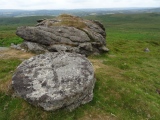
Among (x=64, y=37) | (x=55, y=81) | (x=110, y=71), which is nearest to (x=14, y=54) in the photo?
(x=64, y=37)

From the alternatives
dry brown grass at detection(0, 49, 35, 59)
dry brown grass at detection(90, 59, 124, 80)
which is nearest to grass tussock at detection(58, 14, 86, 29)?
dry brown grass at detection(0, 49, 35, 59)

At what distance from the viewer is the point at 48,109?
2234 centimetres

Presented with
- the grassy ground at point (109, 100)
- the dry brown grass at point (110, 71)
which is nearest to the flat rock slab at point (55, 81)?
the grassy ground at point (109, 100)

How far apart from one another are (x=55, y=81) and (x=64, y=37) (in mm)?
18593

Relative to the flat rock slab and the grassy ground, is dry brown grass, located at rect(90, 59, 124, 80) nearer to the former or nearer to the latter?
the grassy ground

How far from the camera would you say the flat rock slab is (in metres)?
22.7

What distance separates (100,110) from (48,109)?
529cm

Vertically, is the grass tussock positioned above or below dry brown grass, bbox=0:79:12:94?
above

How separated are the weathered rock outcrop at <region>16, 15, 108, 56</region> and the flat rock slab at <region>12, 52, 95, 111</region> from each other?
1229 cm

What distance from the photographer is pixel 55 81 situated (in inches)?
972

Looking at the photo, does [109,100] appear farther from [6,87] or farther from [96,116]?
[6,87]

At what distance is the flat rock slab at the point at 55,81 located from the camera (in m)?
22.7

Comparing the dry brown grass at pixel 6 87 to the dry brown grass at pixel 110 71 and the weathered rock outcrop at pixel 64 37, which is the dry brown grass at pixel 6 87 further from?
the weathered rock outcrop at pixel 64 37

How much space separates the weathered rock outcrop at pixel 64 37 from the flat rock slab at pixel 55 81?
Answer: 1229 cm
